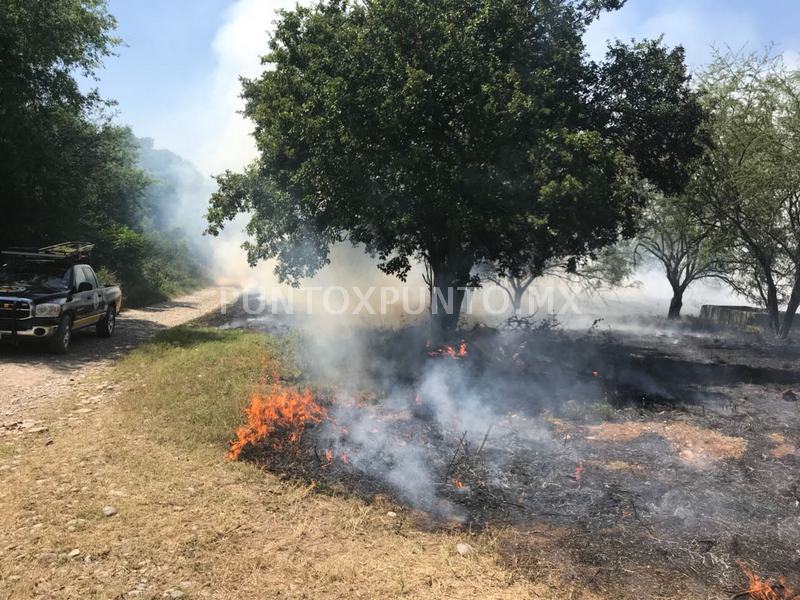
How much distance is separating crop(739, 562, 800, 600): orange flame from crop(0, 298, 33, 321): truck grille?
12.3 metres

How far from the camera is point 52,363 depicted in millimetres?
10961

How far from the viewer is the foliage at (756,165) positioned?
17266 mm

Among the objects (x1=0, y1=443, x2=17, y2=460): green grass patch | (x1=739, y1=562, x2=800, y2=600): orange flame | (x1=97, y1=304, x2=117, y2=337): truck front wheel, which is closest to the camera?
(x1=739, y1=562, x2=800, y2=600): orange flame

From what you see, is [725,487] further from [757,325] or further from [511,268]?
[757,325]

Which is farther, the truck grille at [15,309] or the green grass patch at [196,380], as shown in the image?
the truck grille at [15,309]

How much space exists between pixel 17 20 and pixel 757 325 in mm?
29360

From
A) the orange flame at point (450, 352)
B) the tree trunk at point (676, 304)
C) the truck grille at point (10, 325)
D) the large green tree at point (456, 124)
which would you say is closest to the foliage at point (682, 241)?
the tree trunk at point (676, 304)

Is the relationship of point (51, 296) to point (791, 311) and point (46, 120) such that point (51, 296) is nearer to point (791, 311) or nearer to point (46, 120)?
point (46, 120)

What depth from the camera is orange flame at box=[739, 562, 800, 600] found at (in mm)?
4621

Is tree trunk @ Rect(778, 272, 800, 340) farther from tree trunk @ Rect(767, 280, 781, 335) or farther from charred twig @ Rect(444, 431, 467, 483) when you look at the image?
charred twig @ Rect(444, 431, 467, 483)

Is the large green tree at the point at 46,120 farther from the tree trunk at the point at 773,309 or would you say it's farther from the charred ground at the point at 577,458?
the tree trunk at the point at 773,309

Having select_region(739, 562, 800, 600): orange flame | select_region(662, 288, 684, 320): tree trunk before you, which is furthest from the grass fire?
select_region(662, 288, 684, 320): tree trunk

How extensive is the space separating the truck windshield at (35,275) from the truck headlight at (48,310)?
748 mm

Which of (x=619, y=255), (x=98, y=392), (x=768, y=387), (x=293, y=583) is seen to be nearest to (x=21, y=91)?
(x=98, y=392)
